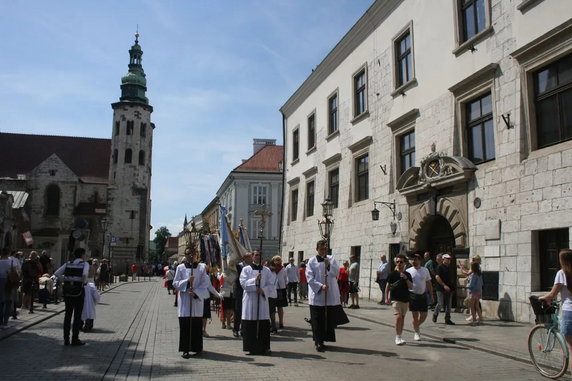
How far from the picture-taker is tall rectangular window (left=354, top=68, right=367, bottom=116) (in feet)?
75.4

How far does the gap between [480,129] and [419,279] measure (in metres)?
6.56

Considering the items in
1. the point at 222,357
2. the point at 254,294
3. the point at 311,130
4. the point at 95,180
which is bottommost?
the point at 222,357

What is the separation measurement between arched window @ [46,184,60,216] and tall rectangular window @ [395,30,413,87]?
164 feet

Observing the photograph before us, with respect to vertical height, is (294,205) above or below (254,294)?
above

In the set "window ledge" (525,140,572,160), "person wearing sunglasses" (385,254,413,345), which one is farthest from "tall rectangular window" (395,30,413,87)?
"person wearing sunglasses" (385,254,413,345)

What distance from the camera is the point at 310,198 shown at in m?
Answer: 29.3

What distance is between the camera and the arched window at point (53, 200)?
5838 cm

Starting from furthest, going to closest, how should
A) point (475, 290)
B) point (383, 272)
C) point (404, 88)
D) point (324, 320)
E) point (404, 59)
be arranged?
point (404, 59) < point (404, 88) < point (383, 272) < point (475, 290) < point (324, 320)

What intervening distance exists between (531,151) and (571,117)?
50.3 inches

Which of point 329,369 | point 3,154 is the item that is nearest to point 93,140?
point 3,154

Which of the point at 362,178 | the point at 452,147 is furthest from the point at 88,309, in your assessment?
the point at 362,178

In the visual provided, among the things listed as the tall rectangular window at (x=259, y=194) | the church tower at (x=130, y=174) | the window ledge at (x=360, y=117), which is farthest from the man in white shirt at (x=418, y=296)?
the church tower at (x=130, y=174)

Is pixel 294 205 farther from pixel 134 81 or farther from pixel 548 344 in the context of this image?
pixel 134 81

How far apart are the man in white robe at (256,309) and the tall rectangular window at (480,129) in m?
8.21
